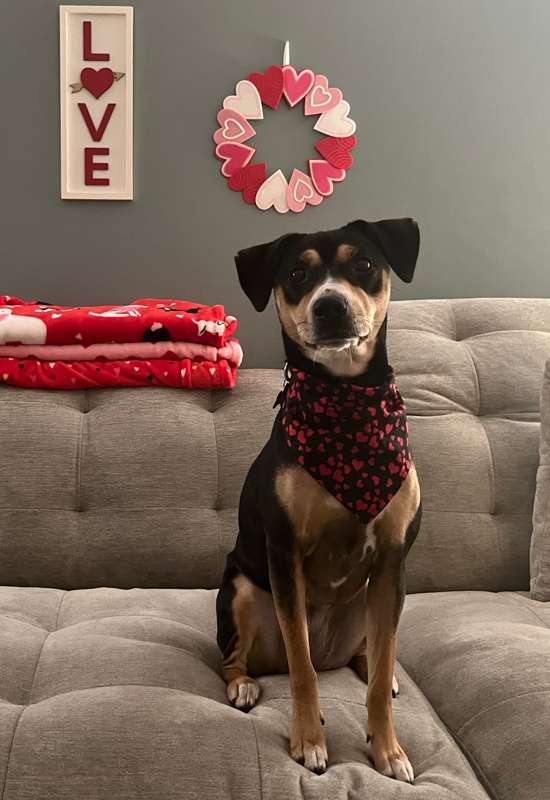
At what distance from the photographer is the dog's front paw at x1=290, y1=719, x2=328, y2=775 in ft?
4.02

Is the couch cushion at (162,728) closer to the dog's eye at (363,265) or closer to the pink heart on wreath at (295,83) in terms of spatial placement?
the dog's eye at (363,265)

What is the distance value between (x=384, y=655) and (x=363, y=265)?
2.07 ft

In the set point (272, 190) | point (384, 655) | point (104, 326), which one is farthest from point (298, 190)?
point (384, 655)

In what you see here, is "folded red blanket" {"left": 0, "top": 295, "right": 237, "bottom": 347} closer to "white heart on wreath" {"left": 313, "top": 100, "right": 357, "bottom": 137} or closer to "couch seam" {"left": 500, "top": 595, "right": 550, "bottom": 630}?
"white heart on wreath" {"left": 313, "top": 100, "right": 357, "bottom": 137}

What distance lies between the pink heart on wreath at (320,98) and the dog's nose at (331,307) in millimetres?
1387

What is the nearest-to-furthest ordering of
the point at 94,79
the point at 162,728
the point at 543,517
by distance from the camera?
the point at 162,728
the point at 543,517
the point at 94,79

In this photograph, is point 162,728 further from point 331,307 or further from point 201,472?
point 201,472

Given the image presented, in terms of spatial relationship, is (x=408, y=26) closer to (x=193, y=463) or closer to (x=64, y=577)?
(x=193, y=463)

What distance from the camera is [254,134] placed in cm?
251

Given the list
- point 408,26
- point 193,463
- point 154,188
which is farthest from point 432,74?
point 193,463

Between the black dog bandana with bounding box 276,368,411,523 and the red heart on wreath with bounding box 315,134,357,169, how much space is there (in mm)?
1268

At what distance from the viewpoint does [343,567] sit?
1.42 metres

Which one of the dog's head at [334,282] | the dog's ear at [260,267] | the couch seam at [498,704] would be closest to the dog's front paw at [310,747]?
the couch seam at [498,704]

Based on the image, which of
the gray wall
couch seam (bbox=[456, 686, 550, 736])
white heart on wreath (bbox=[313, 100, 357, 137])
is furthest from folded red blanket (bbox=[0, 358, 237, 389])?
couch seam (bbox=[456, 686, 550, 736])
